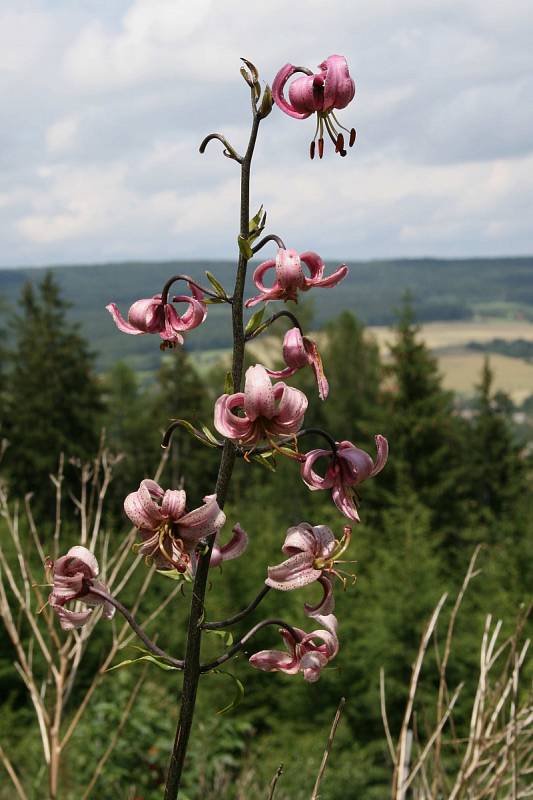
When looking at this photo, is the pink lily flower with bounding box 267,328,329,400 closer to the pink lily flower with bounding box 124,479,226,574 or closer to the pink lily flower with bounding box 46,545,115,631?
the pink lily flower with bounding box 124,479,226,574

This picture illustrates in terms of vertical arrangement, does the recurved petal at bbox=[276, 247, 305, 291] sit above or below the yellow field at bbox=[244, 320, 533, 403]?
above

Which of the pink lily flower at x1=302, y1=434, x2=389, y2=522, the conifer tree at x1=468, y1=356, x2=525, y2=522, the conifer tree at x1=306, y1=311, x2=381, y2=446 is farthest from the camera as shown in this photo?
the conifer tree at x1=306, y1=311, x2=381, y2=446

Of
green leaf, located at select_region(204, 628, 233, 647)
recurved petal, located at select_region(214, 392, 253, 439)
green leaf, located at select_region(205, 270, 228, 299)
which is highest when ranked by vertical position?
green leaf, located at select_region(205, 270, 228, 299)

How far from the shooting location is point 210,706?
1559 centimetres

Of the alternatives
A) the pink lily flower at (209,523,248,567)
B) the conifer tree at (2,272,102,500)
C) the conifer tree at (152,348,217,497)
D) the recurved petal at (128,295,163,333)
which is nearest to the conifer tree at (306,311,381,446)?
the conifer tree at (152,348,217,497)

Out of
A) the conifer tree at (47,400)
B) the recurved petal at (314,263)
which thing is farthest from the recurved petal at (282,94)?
the conifer tree at (47,400)

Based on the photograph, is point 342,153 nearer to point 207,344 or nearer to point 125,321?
point 125,321

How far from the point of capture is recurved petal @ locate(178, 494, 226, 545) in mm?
1749

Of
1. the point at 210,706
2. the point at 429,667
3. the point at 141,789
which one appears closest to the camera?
the point at 141,789

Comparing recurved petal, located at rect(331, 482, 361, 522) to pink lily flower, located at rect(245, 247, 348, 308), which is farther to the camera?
recurved petal, located at rect(331, 482, 361, 522)

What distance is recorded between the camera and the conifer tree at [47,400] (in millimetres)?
30797

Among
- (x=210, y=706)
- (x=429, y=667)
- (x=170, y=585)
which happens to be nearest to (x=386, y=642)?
(x=429, y=667)

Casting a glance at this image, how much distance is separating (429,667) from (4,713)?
8.59 metres

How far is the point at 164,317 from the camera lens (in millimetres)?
2033
